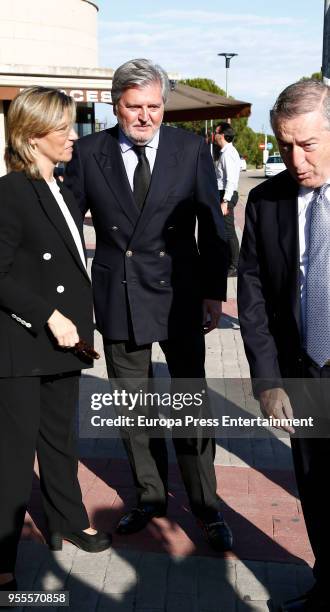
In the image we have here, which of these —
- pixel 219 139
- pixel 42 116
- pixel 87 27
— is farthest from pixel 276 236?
pixel 87 27

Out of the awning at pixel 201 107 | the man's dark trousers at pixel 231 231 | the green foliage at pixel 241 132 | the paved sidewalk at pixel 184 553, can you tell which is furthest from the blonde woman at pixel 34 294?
the green foliage at pixel 241 132

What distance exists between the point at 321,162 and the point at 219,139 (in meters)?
7.97

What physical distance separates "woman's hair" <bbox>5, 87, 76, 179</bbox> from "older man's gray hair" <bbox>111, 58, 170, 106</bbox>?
329 mm

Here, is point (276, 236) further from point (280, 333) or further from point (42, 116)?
point (42, 116)

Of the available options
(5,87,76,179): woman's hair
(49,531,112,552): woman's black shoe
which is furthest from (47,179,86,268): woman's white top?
(49,531,112,552): woman's black shoe

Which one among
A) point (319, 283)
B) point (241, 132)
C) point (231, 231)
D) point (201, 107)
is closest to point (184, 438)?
point (319, 283)

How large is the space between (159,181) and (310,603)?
1829 mm

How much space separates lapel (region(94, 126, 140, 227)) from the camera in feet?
10.9

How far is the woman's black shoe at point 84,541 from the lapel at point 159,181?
1.39m

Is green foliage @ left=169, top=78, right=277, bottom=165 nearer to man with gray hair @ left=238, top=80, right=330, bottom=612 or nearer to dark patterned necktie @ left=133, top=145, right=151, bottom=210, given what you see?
dark patterned necktie @ left=133, top=145, right=151, bottom=210

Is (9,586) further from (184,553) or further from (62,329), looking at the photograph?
(62,329)

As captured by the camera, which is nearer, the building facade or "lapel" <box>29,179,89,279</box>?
"lapel" <box>29,179,89,279</box>

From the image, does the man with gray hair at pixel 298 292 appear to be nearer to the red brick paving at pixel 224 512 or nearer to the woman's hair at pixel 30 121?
the red brick paving at pixel 224 512

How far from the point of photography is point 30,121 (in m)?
2.88
